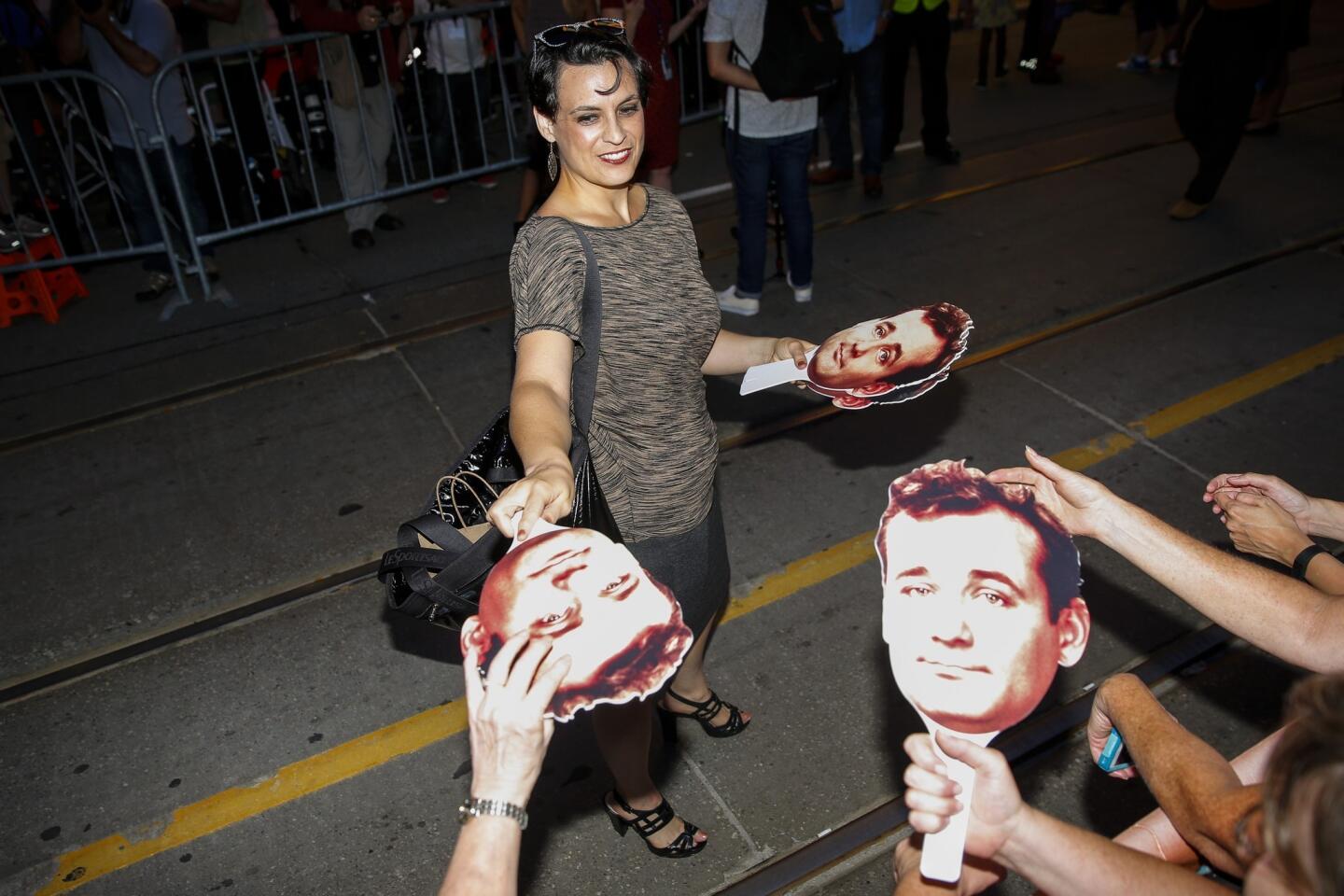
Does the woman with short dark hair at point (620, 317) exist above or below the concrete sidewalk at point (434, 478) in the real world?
above

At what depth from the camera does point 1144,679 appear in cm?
349

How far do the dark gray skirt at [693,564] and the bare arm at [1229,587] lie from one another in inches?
31.2

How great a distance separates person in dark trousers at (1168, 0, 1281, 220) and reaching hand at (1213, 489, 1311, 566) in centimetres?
515

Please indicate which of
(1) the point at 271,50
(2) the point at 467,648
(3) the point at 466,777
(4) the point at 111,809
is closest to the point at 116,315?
(1) the point at 271,50

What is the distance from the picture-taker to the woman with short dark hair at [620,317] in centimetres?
219

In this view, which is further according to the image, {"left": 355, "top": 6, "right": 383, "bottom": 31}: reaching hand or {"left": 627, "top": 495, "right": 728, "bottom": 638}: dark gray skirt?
{"left": 355, "top": 6, "right": 383, "bottom": 31}: reaching hand

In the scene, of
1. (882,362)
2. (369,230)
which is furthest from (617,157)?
(369,230)

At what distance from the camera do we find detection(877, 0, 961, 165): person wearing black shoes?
7867 mm

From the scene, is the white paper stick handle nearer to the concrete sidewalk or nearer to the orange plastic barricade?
the concrete sidewalk

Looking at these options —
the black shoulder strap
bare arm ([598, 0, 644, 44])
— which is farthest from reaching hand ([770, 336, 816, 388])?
bare arm ([598, 0, 644, 44])

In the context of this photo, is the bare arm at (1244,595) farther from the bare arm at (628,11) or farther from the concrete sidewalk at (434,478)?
the bare arm at (628,11)

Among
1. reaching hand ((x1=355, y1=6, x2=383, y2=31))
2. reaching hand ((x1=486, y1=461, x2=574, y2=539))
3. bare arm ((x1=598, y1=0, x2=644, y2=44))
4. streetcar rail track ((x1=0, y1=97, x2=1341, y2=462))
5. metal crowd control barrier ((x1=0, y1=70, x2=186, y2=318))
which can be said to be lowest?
streetcar rail track ((x1=0, y1=97, x2=1341, y2=462))

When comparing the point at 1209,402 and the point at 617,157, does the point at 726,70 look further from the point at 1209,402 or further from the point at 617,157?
the point at 617,157

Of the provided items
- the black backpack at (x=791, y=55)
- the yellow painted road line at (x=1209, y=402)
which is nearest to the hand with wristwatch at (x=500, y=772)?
the yellow painted road line at (x=1209, y=402)
